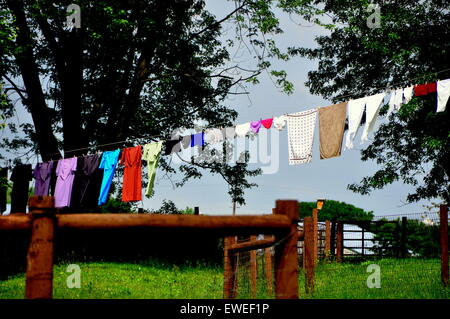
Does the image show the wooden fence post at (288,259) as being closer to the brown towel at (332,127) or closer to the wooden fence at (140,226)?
the wooden fence at (140,226)

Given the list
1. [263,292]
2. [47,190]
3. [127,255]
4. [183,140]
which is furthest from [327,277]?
[47,190]

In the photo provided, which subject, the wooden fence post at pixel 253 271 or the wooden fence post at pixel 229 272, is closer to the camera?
the wooden fence post at pixel 229 272

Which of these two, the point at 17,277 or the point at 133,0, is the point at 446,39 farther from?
the point at 17,277

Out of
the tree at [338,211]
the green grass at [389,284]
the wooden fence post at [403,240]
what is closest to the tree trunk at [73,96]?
the green grass at [389,284]

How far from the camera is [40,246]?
396 cm

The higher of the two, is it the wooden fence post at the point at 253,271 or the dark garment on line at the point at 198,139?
the dark garment on line at the point at 198,139

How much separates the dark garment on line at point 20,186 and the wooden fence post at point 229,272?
1103 cm

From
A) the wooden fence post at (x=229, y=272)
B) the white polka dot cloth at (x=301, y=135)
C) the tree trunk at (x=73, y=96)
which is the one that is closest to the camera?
the wooden fence post at (x=229, y=272)

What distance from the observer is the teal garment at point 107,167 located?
14.2m

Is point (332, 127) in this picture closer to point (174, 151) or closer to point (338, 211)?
point (174, 151)

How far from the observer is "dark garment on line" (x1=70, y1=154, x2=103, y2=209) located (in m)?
14.5

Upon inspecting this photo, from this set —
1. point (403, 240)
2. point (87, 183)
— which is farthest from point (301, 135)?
point (403, 240)

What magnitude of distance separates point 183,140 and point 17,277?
4.79 m

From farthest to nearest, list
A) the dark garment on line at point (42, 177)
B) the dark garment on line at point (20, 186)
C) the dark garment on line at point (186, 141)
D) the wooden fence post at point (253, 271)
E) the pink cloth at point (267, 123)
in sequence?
1. the dark garment on line at point (20, 186)
2. the dark garment on line at point (42, 177)
3. the dark garment on line at point (186, 141)
4. the pink cloth at point (267, 123)
5. the wooden fence post at point (253, 271)
